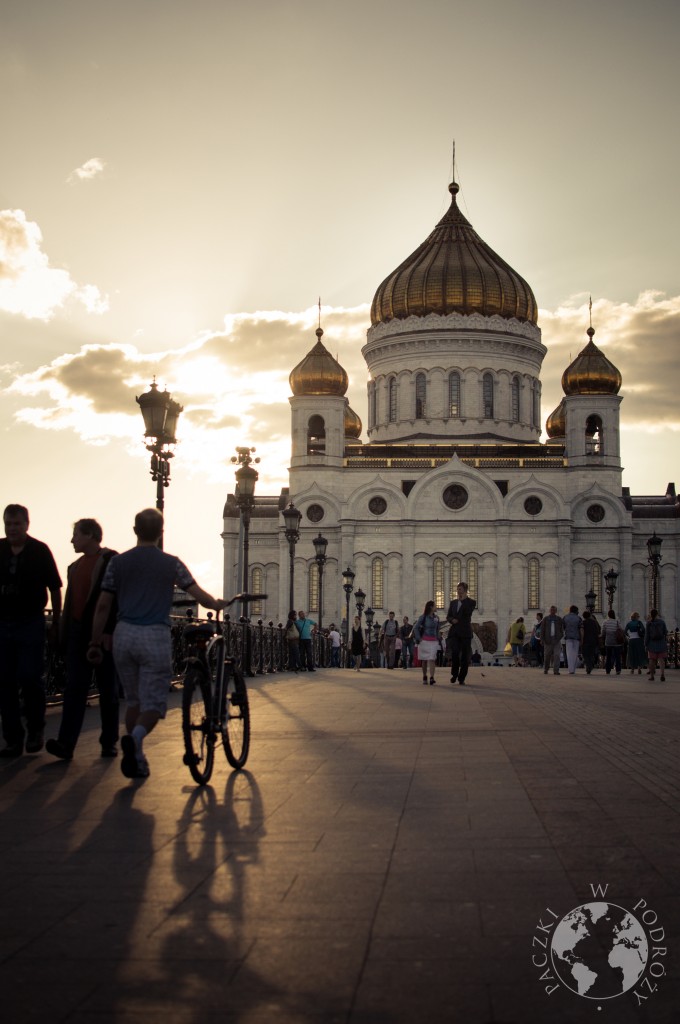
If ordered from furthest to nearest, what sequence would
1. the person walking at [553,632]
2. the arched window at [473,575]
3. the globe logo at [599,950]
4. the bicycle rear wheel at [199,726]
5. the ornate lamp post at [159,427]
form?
1. the arched window at [473,575]
2. the person walking at [553,632]
3. the ornate lamp post at [159,427]
4. the bicycle rear wheel at [199,726]
5. the globe logo at [599,950]

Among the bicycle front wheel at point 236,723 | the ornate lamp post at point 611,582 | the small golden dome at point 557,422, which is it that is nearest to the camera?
the bicycle front wheel at point 236,723

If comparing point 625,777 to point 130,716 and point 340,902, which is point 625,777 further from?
point 340,902

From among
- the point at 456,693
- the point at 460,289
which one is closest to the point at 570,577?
the point at 460,289

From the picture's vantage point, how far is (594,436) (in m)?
76.4

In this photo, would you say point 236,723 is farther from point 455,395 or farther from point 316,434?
point 455,395

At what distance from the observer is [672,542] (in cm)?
7481

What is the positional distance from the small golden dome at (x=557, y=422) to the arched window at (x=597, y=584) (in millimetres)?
16225

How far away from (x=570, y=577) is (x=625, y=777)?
6318cm

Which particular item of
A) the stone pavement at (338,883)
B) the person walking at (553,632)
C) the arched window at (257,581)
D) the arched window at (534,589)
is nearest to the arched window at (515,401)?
the arched window at (534,589)

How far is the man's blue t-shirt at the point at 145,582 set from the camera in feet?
30.9

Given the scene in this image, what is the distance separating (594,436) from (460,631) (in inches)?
2129

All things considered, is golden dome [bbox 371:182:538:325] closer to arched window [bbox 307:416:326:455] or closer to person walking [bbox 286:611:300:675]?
arched window [bbox 307:416:326:455]

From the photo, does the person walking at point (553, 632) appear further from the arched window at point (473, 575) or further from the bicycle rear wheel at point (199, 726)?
the arched window at point (473, 575)

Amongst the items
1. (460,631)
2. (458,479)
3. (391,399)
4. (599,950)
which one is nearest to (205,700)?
(599,950)
